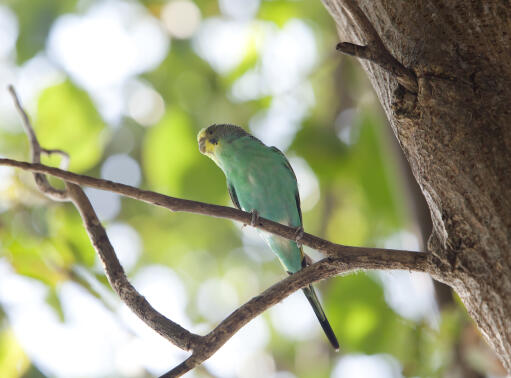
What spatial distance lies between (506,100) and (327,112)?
2963 millimetres

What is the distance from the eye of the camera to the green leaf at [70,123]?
2816mm

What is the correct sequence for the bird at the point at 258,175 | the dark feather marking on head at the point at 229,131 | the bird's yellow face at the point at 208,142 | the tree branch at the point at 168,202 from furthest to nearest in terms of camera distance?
the bird at the point at 258,175 → the dark feather marking on head at the point at 229,131 → the bird's yellow face at the point at 208,142 → the tree branch at the point at 168,202

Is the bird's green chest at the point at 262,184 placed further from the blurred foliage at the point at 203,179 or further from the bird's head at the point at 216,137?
the blurred foliage at the point at 203,179

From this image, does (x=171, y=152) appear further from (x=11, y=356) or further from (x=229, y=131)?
(x=11, y=356)

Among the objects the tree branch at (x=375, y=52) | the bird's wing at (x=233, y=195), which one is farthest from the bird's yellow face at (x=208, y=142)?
the tree branch at (x=375, y=52)

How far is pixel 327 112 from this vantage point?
4.25 m

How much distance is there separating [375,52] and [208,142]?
2113 millimetres

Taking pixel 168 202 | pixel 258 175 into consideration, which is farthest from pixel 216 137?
pixel 168 202

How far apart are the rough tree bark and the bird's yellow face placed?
188cm

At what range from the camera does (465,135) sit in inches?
51.2

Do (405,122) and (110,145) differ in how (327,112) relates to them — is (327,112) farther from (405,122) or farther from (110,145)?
(405,122)

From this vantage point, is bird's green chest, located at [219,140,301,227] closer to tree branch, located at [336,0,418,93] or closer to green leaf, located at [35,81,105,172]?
green leaf, located at [35,81,105,172]

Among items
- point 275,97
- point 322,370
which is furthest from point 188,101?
point 322,370

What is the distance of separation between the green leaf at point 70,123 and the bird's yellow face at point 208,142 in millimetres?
552
